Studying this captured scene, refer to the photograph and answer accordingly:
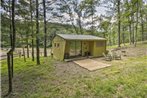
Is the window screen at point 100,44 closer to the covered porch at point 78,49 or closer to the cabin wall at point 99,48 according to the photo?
the cabin wall at point 99,48

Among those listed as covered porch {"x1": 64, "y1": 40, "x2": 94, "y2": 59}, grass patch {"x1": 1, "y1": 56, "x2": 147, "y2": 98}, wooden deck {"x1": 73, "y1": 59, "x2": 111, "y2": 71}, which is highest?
covered porch {"x1": 64, "y1": 40, "x2": 94, "y2": 59}

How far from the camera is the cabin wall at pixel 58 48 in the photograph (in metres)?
14.8

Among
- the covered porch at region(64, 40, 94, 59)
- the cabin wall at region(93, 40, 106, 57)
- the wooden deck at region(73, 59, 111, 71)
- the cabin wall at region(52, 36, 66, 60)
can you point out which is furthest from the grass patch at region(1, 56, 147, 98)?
the cabin wall at region(93, 40, 106, 57)

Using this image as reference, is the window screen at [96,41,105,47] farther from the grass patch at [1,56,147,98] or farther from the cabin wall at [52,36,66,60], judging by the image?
the grass patch at [1,56,147,98]

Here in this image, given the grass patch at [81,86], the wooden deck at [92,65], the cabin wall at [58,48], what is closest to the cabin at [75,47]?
the cabin wall at [58,48]

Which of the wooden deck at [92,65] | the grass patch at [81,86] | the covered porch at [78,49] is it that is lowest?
the grass patch at [81,86]

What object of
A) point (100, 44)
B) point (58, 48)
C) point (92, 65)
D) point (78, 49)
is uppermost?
point (100, 44)

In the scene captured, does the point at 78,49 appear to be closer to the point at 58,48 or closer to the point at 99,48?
the point at 58,48

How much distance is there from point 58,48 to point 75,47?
1736 millimetres

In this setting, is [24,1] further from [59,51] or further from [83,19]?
[83,19]

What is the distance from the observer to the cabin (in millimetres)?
14828

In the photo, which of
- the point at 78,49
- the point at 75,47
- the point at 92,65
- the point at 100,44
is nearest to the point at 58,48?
the point at 75,47

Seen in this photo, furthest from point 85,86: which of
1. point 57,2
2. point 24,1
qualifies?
point 57,2

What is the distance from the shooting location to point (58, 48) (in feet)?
51.1
